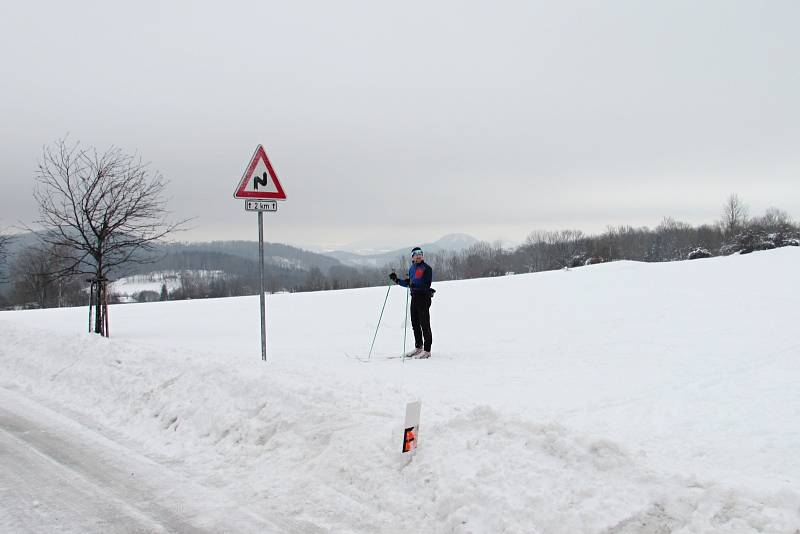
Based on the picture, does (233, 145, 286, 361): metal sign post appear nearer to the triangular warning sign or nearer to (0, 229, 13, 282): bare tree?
the triangular warning sign

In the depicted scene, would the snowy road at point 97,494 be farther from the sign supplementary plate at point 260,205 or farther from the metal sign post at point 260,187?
the sign supplementary plate at point 260,205

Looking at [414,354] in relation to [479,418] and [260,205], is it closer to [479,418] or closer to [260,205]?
[260,205]

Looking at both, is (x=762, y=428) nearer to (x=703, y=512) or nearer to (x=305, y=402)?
(x=703, y=512)

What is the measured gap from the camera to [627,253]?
98125 millimetres

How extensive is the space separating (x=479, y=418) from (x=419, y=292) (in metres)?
5.92

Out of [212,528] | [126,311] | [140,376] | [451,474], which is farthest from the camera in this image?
[126,311]

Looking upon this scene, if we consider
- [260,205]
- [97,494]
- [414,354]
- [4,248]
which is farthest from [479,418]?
[4,248]

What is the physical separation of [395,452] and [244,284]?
344 feet

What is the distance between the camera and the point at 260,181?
861 centimetres

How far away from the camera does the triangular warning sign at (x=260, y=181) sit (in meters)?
8.47

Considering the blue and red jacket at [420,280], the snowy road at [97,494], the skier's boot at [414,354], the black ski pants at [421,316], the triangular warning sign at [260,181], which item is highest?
the triangular warning sign at [260,181]

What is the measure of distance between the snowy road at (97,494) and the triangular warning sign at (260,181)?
400cm

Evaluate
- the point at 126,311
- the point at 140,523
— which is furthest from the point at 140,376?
the point at 126,311

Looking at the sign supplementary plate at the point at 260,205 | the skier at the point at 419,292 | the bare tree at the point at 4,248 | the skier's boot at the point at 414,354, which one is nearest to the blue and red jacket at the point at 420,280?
the skier at the point at 419,292
